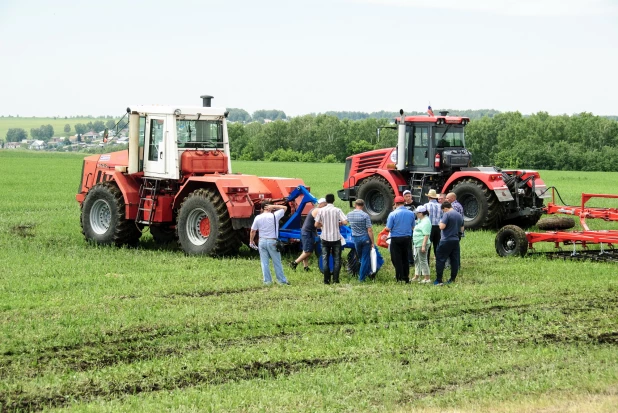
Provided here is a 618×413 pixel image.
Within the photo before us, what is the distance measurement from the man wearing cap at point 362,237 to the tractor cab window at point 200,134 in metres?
4.66

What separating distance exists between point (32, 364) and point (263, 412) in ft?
9.59

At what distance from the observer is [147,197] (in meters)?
19.1

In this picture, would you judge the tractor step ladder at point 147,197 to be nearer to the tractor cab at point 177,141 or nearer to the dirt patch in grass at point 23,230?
the tractor cab at point 177,141

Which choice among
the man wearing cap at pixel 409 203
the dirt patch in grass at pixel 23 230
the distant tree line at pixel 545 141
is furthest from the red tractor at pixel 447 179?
the distant tree line at pixel 545 141

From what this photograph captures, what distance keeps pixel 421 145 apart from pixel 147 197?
7.54m

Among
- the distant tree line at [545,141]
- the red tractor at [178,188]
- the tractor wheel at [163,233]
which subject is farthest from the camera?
the distant tree line at [545,141]

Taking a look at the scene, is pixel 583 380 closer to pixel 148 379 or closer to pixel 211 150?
pixel 148 379

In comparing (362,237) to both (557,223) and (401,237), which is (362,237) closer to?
(401,237)

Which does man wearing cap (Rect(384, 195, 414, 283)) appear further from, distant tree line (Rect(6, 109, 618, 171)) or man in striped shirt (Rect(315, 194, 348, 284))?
distant tree line (Rect(6, 109, 618, 171))

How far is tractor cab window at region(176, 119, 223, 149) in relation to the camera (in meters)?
18.9

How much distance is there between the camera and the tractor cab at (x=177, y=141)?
18719 millimetres

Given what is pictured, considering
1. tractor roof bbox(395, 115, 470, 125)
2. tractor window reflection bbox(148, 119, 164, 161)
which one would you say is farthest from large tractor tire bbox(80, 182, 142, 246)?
tractor roof bbox(395, 115, 470, 125)

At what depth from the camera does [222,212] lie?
57.2 feet

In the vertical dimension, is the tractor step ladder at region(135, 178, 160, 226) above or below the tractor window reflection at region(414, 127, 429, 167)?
below
